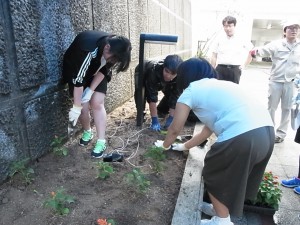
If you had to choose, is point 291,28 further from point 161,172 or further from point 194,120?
point 161,172

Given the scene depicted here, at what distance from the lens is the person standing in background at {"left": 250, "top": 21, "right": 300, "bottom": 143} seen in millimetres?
3928

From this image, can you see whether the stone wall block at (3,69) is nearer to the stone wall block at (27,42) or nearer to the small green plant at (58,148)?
the stone wall block at (27,42)

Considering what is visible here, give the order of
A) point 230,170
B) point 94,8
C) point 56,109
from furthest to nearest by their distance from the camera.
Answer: point 94,8 → point 56,109 → point 230,170

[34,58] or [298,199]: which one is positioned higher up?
[34,58]

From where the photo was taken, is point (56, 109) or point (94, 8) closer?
point (56, 109)

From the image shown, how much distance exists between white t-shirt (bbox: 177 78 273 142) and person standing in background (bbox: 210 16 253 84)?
2959 millimetres

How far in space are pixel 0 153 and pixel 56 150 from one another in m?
0.54

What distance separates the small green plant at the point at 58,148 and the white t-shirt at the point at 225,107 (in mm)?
1271

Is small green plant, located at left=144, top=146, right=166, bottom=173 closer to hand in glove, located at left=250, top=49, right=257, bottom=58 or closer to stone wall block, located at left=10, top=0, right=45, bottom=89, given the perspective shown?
stone wall block, located at left=10, top=0, right=45, bottom=89

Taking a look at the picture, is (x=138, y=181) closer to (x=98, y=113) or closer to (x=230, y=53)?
(x=98, y=113)

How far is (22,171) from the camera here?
2.26 metres

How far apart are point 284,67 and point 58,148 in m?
3.17

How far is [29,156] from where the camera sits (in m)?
2.46

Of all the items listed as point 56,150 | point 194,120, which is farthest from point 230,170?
point 194,120
